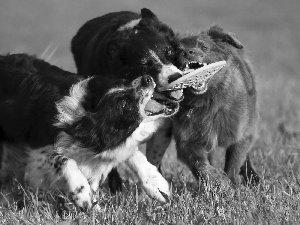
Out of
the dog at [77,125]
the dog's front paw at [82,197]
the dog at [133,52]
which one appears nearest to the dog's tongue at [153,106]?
the dog at [77,125]

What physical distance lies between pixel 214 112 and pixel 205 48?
0.53m

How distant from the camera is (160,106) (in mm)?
6285

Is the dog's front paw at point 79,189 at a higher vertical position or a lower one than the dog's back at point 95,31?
lower

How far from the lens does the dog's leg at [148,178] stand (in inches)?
252

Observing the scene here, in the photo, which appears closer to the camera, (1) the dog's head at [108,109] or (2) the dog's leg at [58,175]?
(1) the dog's head at [108,109]

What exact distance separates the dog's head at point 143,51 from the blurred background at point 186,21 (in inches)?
296

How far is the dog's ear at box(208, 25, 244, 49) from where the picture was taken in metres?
7.09

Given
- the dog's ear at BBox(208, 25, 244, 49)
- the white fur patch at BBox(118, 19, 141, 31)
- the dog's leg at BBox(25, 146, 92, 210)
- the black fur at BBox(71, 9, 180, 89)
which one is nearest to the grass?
the dog's leg at BBox(25, 146, 92, 210)

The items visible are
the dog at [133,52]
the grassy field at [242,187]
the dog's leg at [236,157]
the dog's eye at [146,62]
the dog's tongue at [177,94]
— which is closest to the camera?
the grassy field at [242,187]

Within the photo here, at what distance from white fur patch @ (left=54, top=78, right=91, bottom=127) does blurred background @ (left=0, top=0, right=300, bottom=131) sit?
28.6 feet

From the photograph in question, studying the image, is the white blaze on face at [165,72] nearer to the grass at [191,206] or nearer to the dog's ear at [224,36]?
the dog's ear at [224,36]

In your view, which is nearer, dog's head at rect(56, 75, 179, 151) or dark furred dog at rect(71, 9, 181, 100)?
dog's head at rect(56, 75, 179, 151)

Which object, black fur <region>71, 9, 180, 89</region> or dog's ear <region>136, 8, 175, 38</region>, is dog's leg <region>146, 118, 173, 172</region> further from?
dog's ear <region>136, 8, 175, 38</region>

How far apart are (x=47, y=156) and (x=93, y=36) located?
216cm
